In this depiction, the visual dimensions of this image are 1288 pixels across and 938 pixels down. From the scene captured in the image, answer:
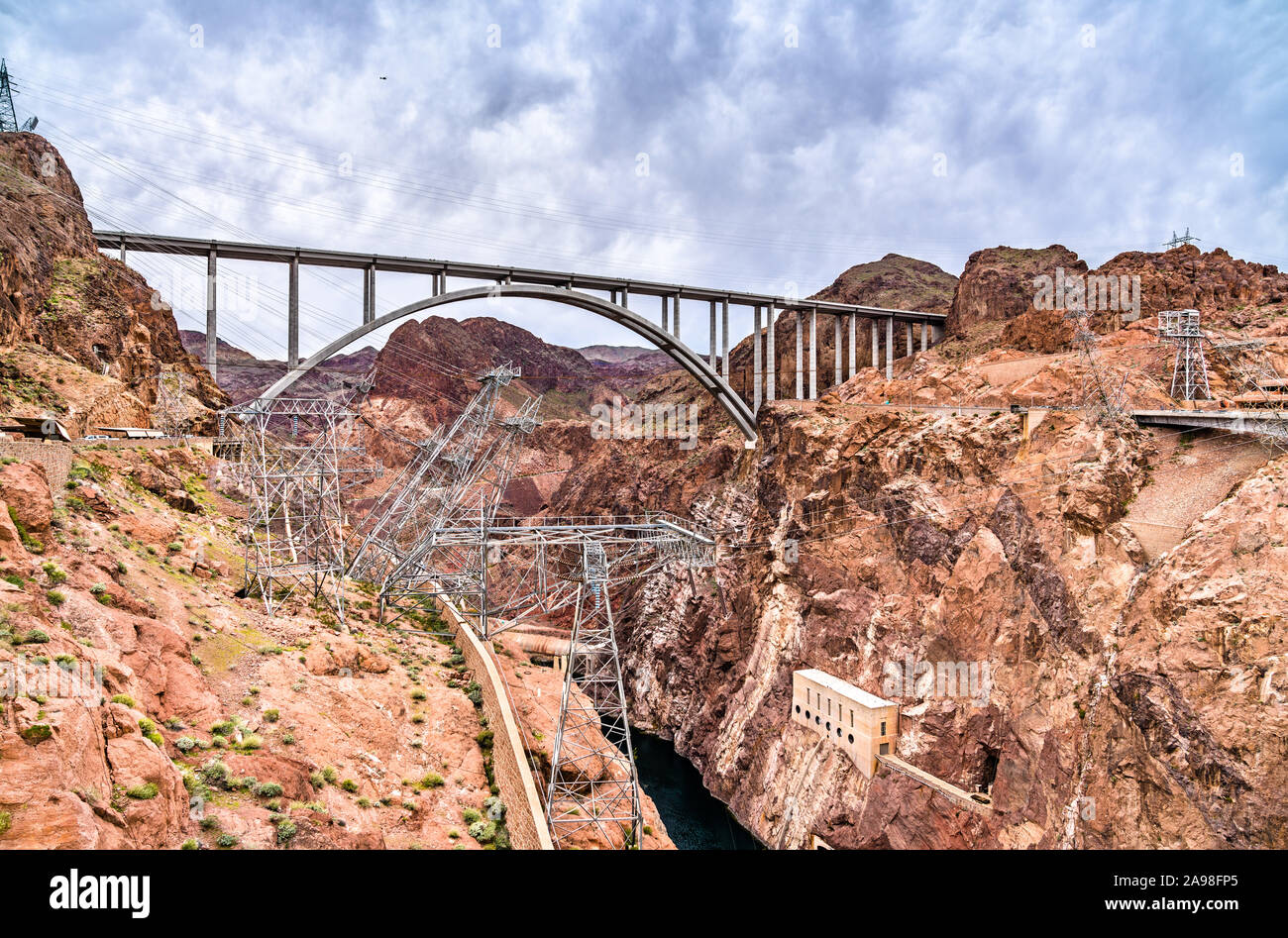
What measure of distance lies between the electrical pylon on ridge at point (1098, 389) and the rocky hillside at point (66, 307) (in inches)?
1333

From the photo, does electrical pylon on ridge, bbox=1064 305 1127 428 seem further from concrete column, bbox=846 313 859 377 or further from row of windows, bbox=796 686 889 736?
concrete column, bbox=846 313 859 377

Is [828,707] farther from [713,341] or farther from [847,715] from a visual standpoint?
[713,341]

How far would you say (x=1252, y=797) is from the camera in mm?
14266

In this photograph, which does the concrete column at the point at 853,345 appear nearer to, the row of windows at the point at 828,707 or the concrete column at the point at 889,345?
the concrete column at the point at 889,345

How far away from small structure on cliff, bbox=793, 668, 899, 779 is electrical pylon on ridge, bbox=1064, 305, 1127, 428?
13.8m

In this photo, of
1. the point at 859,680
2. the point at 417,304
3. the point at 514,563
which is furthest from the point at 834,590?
the point at 514,563

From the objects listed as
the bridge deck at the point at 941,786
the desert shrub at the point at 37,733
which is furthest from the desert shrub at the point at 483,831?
the bridge deck at the point at 941,786

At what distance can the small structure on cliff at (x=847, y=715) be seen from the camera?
26797 millimetres

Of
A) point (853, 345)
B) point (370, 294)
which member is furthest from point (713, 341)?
point (370, 294)

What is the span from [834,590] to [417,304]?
24185mm

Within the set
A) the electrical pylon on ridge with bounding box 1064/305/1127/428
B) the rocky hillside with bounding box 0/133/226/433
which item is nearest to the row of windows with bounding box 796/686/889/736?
the electrical pylon on ridge with bounding box 1064/305/1127/428

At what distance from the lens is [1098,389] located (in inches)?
1030

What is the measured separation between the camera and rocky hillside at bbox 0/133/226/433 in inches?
804

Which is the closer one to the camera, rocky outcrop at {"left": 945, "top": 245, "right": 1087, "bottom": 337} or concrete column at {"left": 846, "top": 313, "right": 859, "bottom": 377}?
rocky outcrop at {"left": 945, "top": 245, "right": 1087, "bottom": 337}
